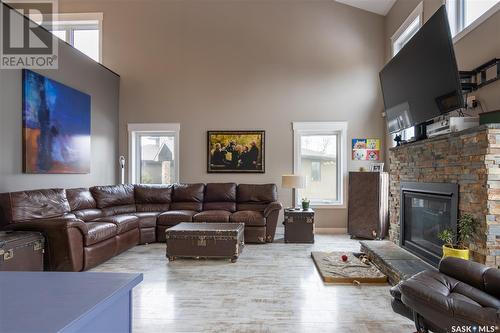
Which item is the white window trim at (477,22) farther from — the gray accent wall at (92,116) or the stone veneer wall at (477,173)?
the gray accent wall at (92,116)

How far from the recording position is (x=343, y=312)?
2.48 m

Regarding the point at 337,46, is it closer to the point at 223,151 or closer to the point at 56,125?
the point at 223,151

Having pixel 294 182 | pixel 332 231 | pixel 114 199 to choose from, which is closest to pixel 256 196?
pixel 294 182

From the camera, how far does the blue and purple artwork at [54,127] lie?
12.5ft

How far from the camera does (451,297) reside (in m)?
1.79

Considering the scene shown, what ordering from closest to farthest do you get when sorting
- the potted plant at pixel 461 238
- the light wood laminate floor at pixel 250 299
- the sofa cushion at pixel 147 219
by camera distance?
the light wood laminate floor at pixel 250 299 → the potted plant at pixel 461 238 → the sofa cushion at pixel 147 219

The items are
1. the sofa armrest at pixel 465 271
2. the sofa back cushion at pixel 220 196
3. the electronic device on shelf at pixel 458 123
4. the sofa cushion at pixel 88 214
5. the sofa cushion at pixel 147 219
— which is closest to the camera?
the sofa armrest at pixel 465 271

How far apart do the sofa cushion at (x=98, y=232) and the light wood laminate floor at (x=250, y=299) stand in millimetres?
378

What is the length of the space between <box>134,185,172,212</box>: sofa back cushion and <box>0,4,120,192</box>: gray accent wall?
751mm

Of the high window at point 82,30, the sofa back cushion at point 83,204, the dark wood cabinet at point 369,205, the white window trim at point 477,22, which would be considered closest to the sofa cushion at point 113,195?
the sofa back cushion at point 83,204

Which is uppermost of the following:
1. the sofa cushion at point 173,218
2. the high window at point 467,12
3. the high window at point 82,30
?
the high window at point 82,30

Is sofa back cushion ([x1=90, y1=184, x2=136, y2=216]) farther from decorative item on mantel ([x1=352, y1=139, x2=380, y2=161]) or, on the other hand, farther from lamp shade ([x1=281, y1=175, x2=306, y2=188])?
decorative item on mantel ([x1=352, y1=139, x2=380, y2=161])

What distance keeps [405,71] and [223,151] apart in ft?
11.3

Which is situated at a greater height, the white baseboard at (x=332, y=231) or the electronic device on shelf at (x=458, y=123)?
the electronic device on shelf at (x=458, y=123)
